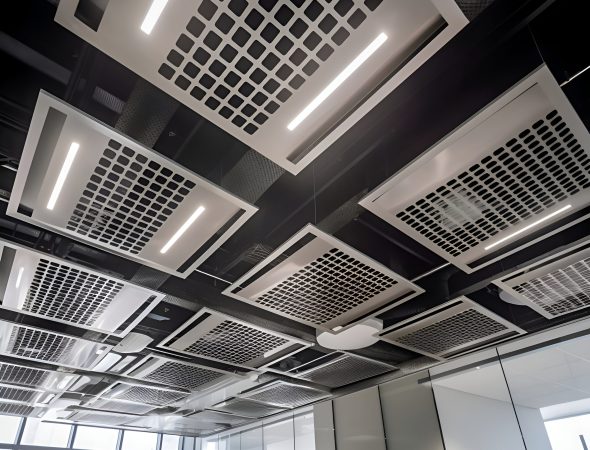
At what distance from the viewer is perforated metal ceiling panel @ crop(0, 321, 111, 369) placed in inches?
122

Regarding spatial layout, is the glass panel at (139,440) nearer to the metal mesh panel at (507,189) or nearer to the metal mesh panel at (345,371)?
the metal mesh panel at (345,371)

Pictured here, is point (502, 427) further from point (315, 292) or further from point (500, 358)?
point (315, 292)

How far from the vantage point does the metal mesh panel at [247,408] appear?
17.0 feet

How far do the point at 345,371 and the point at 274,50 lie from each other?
3652 millimetres

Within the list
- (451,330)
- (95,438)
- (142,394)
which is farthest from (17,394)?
(451,330)

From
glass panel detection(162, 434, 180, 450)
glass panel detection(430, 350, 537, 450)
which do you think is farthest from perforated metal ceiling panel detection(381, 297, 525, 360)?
glass panel detection(162, 434, 180, 450)

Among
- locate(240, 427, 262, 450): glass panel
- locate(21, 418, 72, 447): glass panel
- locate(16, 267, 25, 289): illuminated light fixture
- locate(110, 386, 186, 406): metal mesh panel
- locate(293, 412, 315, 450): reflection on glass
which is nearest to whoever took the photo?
locate(16, 267, 25, 289): illuminated light fixture

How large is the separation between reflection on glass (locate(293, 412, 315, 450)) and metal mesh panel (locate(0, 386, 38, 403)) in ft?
10.1

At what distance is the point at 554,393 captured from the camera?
9.92 ft

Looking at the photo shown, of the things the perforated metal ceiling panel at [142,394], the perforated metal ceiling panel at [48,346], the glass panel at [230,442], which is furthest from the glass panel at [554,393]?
the glass panel at [230,442]

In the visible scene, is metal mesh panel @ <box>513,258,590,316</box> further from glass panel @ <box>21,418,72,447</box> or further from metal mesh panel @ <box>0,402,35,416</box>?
glass panel @ <box>21,418,72,447</box>

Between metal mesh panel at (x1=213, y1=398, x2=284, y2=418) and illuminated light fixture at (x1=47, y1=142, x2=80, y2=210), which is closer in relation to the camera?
illuminated light fixture at (x1=47, y1=142, x2=80, y2=210)

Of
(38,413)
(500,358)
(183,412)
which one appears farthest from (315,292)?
(38,413)

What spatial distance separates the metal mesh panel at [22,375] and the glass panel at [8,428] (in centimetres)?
252
